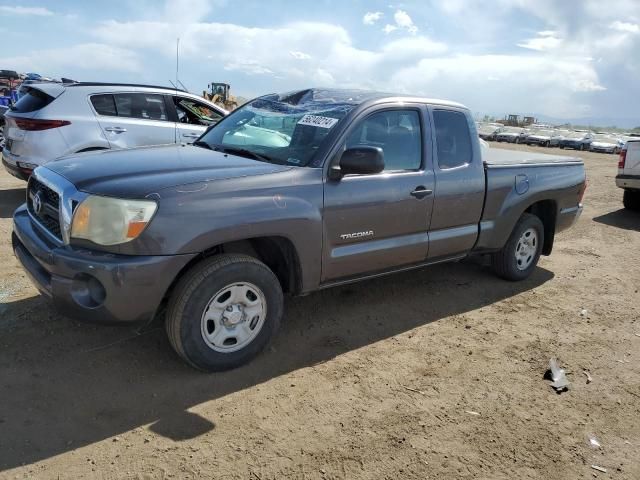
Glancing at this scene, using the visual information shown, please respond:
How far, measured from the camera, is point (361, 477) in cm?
263

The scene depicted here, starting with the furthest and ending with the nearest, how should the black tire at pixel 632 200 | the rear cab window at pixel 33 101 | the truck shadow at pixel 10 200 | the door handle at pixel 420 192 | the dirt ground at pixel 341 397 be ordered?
the black tire at pixel 632 200, the rear cab window at pixel 33 101, the truck shadow at pixel 10 200, the door handle at pixel 420 192, the dirt ground at pixel 341 397

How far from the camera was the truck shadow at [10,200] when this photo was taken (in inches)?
275

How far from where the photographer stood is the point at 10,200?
7832mm

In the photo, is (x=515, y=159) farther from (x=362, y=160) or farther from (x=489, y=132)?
(x=489, y=132)

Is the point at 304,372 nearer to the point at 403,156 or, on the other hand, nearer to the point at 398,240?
the point at 398,240

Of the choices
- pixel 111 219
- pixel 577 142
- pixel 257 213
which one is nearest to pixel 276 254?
pixel 257 213

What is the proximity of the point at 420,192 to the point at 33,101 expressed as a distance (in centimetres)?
584

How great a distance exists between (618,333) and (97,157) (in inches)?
177

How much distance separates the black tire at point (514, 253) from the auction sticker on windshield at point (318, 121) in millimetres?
2526

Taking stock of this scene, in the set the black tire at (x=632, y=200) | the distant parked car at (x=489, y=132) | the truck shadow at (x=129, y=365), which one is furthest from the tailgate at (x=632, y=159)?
the distant parked car at (x=489, y=132)

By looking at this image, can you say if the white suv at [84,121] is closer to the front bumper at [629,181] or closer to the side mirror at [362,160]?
the side mirror at [362,160]

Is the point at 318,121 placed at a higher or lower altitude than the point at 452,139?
higher

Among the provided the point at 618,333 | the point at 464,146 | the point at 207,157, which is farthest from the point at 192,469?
the point at 618,333

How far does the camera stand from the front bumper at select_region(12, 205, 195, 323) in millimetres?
2938
